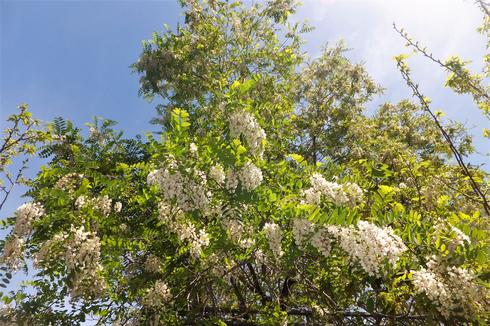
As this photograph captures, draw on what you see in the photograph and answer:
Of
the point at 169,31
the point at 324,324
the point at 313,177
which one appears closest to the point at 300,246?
the point at 313,177

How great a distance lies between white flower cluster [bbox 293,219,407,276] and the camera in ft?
15.3

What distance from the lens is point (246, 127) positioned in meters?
5.96

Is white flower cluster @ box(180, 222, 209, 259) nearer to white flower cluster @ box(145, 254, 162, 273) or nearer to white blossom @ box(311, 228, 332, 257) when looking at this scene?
white flower cluster @ box(145, 254, 162, 273)

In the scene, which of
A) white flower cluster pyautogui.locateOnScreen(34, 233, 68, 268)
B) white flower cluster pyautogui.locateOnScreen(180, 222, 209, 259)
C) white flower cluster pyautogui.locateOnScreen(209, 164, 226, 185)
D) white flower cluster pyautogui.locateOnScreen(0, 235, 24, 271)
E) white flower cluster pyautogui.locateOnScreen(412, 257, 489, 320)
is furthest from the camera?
white flower cluster pyautogui.locateOnScreen(180, 222, 209, 259)

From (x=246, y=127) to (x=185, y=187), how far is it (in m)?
1.51

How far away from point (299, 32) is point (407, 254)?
10991 millimetres

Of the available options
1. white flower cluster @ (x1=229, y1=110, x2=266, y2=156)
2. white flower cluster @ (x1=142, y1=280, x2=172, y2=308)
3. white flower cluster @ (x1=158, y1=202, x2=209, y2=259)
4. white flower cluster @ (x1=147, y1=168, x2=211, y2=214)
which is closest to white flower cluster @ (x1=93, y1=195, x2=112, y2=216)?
white flower cluster @ (x1=158, y1=202, x2=209, y2=259)

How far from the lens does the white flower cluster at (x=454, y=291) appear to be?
4383 mm

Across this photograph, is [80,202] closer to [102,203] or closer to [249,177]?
[102,203]

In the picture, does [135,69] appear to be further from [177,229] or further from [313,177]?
[313,177]

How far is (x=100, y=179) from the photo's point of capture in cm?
636

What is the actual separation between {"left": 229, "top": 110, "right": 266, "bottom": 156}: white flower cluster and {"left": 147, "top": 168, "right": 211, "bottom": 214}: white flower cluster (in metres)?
1.02

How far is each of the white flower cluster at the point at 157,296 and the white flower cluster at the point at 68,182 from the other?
8.24 ft

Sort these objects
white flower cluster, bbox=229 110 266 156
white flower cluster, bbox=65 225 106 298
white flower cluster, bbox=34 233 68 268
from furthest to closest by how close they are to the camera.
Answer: white flower cluster, bbox=229 110 266 156
white flower cluster, bbox=34 233 68 268
white flower cluster, bbox=65 225 106 298
